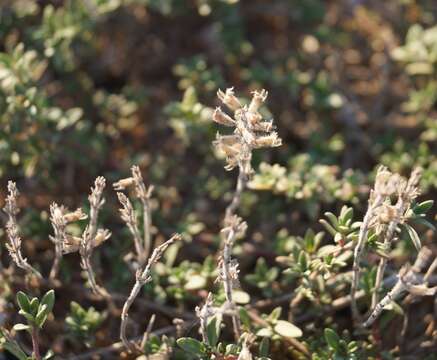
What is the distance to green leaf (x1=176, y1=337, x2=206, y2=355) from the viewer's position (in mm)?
2352

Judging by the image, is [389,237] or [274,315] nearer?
[389,237]

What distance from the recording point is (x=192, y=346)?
237 cm

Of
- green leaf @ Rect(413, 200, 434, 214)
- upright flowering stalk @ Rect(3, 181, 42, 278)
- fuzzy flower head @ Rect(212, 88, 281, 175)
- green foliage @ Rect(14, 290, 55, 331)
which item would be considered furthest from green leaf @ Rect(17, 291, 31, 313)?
green leaf @ Rect(413, 200, 434, 214)

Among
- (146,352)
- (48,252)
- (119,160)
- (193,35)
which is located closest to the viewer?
(146,352)

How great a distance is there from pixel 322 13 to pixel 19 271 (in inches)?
96.2

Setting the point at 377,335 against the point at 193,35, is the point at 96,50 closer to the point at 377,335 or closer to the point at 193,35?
the point at 193,35

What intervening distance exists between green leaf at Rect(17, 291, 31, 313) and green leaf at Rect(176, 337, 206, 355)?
0.61 meters

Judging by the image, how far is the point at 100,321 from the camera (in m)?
2.72

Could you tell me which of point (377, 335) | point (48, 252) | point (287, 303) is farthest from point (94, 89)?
point (377, 335)

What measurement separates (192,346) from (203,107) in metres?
1.40

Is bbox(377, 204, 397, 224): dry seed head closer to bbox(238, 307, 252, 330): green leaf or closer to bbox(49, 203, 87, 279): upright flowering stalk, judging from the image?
bbox(238, 307, 252, 330): green leaf

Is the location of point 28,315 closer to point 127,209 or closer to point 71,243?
point 71,243

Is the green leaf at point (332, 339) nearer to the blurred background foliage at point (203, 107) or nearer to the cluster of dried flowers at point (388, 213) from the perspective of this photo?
the cluster of dried flowers at point (388, 213)

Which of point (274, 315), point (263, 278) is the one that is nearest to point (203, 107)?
point (263, 278)
